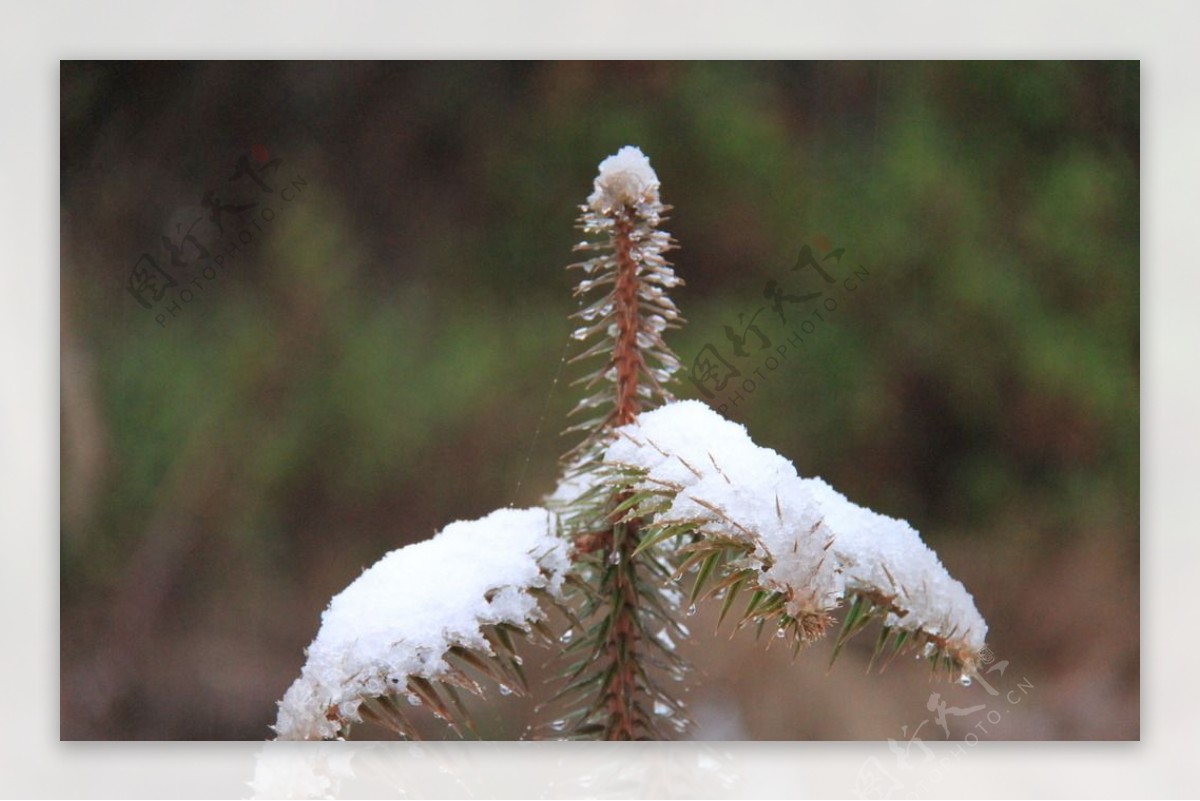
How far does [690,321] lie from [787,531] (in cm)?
51

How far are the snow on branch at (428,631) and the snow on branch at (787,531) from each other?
0.32ft

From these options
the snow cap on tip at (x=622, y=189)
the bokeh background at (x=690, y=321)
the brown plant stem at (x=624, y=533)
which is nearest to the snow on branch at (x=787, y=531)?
the brown plant stem at (x=624, y=533)

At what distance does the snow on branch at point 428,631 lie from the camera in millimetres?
777

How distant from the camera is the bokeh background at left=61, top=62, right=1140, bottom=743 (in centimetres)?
119

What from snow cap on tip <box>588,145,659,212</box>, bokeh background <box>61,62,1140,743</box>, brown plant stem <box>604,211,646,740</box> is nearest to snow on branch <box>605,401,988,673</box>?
brown plant stem <box>604,211,646,740</box>

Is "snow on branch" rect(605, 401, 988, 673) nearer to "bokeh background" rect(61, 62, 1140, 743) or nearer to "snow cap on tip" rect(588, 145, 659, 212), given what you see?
"snow cap on tip" rect(588, 145, 659, 212)

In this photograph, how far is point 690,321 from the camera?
1215 mm

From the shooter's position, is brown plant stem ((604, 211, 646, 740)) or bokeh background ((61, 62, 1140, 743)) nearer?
brown plant stem ((604, 211, 646, 740))

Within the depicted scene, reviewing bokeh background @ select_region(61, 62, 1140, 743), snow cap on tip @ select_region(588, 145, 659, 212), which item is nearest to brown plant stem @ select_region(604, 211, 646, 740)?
snow cap on tip @ select_region(588, 145, 659, 212)

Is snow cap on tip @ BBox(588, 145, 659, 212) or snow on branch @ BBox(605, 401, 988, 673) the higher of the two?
snow cap on tip @ BBox(588, 145, 659, 212)

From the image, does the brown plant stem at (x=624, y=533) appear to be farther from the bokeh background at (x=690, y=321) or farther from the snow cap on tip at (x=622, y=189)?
the bokeh background at (x=690, y=321)

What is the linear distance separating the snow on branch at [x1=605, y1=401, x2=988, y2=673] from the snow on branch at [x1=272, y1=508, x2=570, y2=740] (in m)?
0.10

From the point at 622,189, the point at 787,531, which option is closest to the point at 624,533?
the point at 787,531

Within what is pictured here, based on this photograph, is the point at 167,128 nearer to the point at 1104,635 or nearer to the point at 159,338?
the point at 159,338
